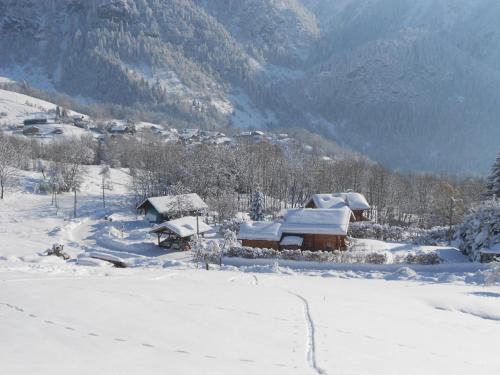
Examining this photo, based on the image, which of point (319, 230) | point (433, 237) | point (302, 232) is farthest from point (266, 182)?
point (319, 230)

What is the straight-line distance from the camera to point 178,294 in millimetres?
12805

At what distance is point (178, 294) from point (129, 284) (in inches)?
81.2

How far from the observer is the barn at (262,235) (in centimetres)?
3688

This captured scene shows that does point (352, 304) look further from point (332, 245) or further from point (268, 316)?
point (332, 245)

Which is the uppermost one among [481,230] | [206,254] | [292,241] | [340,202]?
[340,202]

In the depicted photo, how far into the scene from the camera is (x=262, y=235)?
121ft

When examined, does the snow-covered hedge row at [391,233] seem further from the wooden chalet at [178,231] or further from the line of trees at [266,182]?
the wooden chalet at [178,231]

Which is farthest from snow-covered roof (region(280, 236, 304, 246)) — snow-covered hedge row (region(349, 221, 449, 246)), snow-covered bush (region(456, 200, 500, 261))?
snow-covered bush (region(456, 200, 500, 261))

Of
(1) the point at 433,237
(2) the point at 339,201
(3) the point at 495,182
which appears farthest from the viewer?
(2) the point at 339,201

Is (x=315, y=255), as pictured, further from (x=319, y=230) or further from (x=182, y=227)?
(x=182, y=227)

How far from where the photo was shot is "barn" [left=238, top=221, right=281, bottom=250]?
36.9 metres

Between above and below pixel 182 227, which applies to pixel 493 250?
below

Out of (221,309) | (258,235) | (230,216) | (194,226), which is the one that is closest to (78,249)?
(194,226)

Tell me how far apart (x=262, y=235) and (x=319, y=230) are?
4901 millimetres
